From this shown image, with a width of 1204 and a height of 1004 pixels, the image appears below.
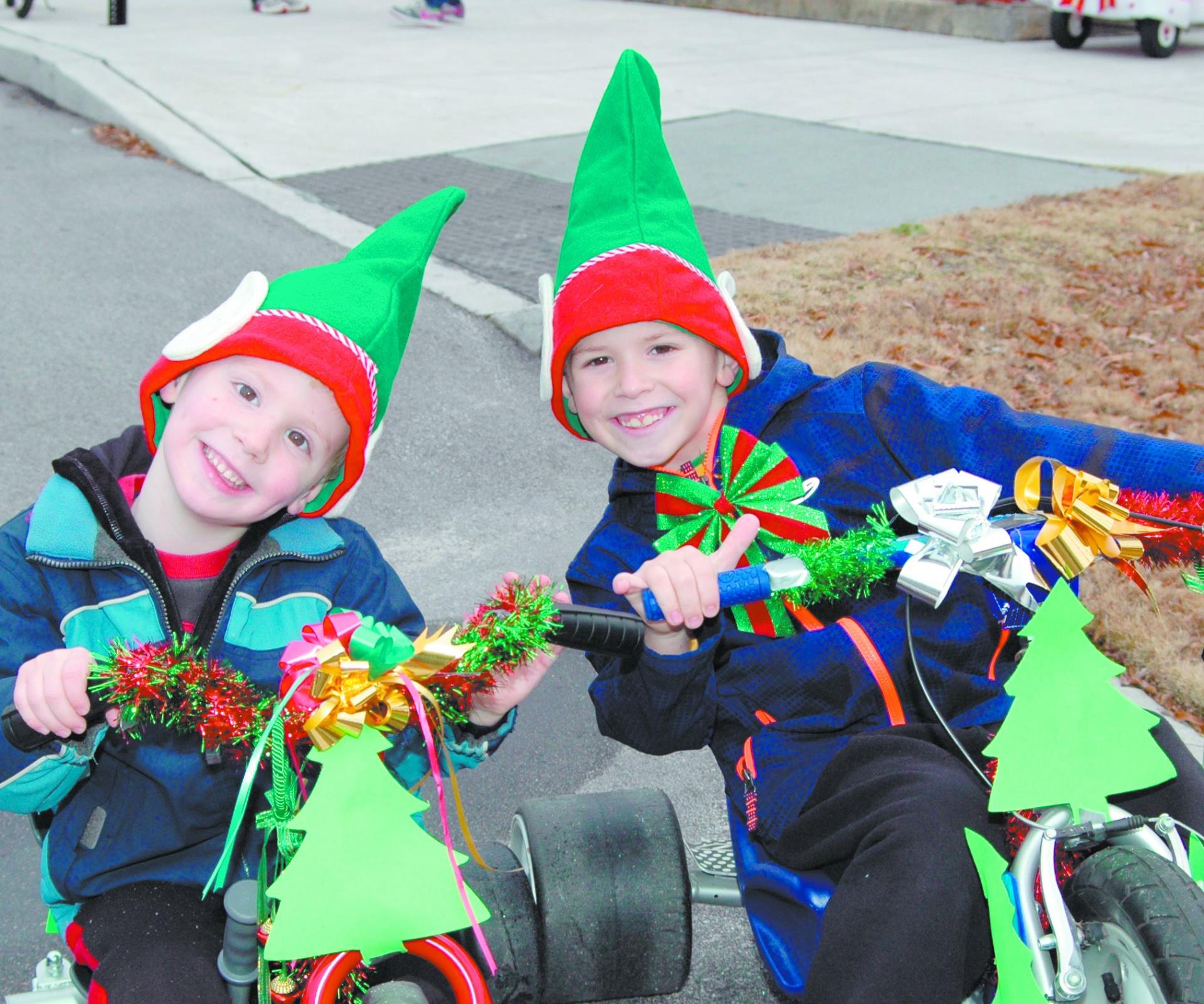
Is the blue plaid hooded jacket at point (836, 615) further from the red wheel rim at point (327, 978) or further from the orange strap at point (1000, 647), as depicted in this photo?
the red wheel rim at point (327, 978)

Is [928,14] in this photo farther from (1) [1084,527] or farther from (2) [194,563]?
(2) [194,563]

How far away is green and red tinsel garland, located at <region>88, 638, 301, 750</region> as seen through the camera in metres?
1.59

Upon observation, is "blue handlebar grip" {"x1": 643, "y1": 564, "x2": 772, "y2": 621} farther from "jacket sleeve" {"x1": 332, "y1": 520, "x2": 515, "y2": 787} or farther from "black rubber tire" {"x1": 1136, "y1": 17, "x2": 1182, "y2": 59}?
"black rubber tire" {"x1": 1136, "y1": 17, "x2": 1182, "y2": 59}

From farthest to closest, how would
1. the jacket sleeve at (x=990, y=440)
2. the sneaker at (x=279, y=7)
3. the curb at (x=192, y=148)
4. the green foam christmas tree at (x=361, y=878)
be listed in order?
the sneaker at (x=279, y=7) < the curb at (x=192, y=148) < the jacket sleeve at (x=990, y=440) < the green foam christmas tree at (x=361, y=878)

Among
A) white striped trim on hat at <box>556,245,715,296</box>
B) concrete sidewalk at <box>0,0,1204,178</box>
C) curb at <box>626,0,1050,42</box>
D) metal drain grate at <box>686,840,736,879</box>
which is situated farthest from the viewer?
curb at <box>626,0,1050,42</box>

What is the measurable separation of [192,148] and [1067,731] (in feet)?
23.9

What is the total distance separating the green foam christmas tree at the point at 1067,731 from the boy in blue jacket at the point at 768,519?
17 cm

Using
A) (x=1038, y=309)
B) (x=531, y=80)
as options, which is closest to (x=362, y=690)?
(x=1038, y=309)

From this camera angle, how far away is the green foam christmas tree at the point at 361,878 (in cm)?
146

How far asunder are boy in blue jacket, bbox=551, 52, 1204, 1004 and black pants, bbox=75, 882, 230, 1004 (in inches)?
28.8

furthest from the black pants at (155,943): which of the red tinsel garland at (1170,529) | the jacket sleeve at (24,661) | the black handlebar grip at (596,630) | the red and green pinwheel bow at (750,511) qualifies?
the red tinsel garland at (1170,529)

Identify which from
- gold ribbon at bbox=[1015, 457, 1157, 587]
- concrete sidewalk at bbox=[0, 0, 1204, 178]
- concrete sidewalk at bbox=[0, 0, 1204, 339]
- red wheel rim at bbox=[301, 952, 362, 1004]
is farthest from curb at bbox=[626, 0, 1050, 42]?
red wheel rim at bbox=[301, 952, 362, 1004]

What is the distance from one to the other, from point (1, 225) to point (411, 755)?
5.41m

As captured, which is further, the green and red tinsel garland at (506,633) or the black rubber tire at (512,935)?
the black rubber tire at (512,935)
